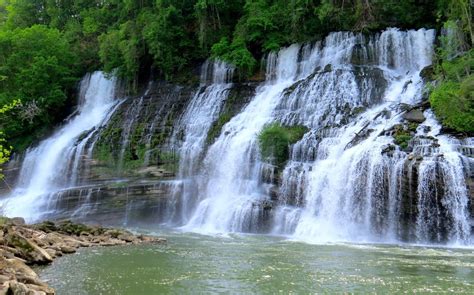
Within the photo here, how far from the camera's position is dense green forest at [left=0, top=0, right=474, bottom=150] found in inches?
1225

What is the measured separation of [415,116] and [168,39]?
69.0 ft

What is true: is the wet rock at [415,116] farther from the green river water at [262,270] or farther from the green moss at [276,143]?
the green river water at [262,270]

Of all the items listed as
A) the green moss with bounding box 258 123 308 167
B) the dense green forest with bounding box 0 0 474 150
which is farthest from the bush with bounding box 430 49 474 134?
the green moss with bounding box 258 123 308 167

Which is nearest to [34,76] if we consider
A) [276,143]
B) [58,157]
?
[58,157]

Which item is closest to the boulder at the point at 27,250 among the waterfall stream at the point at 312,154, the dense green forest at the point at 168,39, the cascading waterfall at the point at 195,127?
the waterfall stream at the point at 312,154

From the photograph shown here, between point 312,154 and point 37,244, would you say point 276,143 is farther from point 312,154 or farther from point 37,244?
point 37,244

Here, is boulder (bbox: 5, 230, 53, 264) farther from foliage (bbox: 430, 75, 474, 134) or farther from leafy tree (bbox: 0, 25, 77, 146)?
leafy tree (bbox: 0, 25, 77, 146)

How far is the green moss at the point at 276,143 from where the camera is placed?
2403 centimetres

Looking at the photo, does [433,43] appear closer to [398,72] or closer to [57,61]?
[398,72]

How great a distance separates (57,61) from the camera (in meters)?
40.5

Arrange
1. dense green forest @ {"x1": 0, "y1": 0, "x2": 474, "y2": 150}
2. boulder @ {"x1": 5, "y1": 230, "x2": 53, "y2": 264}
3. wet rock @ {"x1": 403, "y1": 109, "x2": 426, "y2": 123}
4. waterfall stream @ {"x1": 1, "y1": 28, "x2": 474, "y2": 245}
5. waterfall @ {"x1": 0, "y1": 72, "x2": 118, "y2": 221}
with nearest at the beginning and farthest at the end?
boulder @ {"x1": 5, "y1": 230, "x2": 53, "y2": 264} → waterfall stream @ {"x1": 1, "y1": 28, "x2": 474, "y2": 245} → wet rock @ {"x1": 403, "y1": 109, "x2": 426, "y2": 123} → waterfall @ {"x1": 0, "y1": 72, "x2": 118, "y2": 221} → dense green forest @ {"x1": 0, "y1": 0, "x2": 474, "y2": 150}

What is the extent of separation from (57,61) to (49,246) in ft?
94.0

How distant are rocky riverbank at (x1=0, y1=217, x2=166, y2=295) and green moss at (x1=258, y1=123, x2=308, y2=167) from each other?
304 inches

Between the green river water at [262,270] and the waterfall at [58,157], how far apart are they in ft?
52.6
